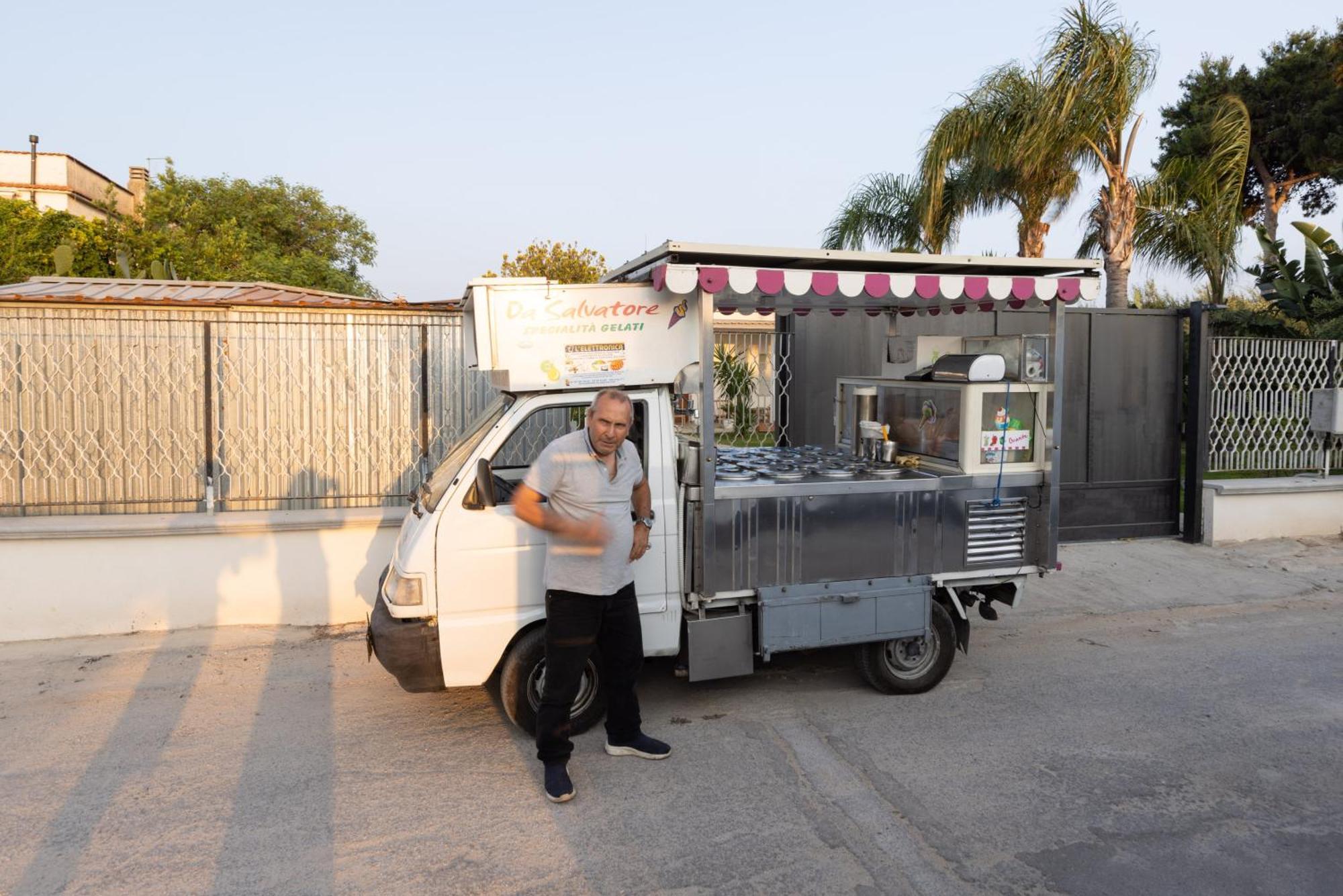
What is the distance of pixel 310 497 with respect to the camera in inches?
287

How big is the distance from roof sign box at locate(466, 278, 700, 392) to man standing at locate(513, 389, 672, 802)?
568 millimetres

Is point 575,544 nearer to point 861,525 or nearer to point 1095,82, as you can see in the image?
point 861,525

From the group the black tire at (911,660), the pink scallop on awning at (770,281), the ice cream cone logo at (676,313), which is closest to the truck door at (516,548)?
the ice cream cone logo at (676,313)

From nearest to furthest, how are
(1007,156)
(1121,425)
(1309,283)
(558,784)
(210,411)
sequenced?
(558,784) < (210,411) < (1121,425) < (1309,283) < (1007,156)

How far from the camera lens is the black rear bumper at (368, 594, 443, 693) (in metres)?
4.41

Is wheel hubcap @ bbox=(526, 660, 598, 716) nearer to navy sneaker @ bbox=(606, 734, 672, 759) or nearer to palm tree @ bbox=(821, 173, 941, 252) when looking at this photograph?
navy sneaker @ bbox=(606, 734, 672, 759)

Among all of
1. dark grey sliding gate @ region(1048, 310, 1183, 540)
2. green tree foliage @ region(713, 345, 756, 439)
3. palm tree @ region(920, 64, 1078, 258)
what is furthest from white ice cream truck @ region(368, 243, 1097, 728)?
palm tree @ region(920, 64, 1078, 258)

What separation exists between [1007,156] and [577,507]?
10.8m

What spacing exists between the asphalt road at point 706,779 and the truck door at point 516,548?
2.43ft

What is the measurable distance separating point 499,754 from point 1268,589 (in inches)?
270

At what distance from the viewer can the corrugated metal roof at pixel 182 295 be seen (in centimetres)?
692

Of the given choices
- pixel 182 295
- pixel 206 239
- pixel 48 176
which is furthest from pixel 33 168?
pixel 182 295

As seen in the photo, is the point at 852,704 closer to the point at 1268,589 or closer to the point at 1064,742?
the point at 1064,742

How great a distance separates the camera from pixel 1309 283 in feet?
38.6
